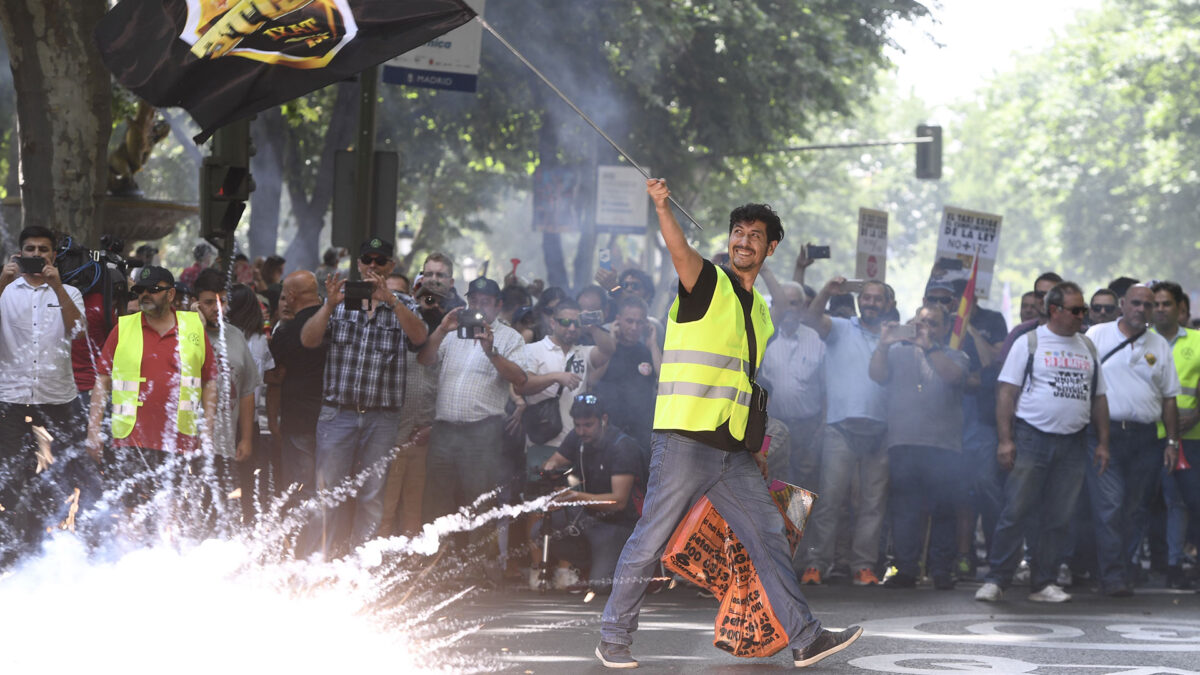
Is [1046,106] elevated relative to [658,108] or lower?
elevated

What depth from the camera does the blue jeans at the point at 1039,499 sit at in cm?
1103

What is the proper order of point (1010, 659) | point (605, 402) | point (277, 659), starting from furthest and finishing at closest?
point (605, 402) → point (1010, 659) → point (277, 659)

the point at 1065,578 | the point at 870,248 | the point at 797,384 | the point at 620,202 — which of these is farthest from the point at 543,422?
the point at 620,202

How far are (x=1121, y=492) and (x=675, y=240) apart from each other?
6028 mm

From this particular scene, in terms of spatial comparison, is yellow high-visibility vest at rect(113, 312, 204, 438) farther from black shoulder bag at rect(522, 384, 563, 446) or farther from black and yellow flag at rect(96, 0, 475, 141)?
black shoulder bag at rect(522, 384, 563, 446)

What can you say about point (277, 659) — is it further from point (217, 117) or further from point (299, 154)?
point (299, 154)

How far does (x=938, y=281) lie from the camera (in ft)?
45.5

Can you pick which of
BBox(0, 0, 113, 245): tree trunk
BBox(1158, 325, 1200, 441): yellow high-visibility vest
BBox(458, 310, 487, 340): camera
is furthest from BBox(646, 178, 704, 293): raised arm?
BBox(0, 0, 113, 245): tree trunk

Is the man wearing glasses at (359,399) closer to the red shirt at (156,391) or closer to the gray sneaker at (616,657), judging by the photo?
the red shirt at (156,391)

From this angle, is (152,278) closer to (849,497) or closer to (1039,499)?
(849,497)

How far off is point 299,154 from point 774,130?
7.64 m

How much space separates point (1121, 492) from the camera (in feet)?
38.2

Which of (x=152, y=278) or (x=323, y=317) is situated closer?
(x=152, y=278)

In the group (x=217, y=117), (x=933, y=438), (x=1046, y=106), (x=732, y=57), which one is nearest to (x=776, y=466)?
(x=933, y=438)
